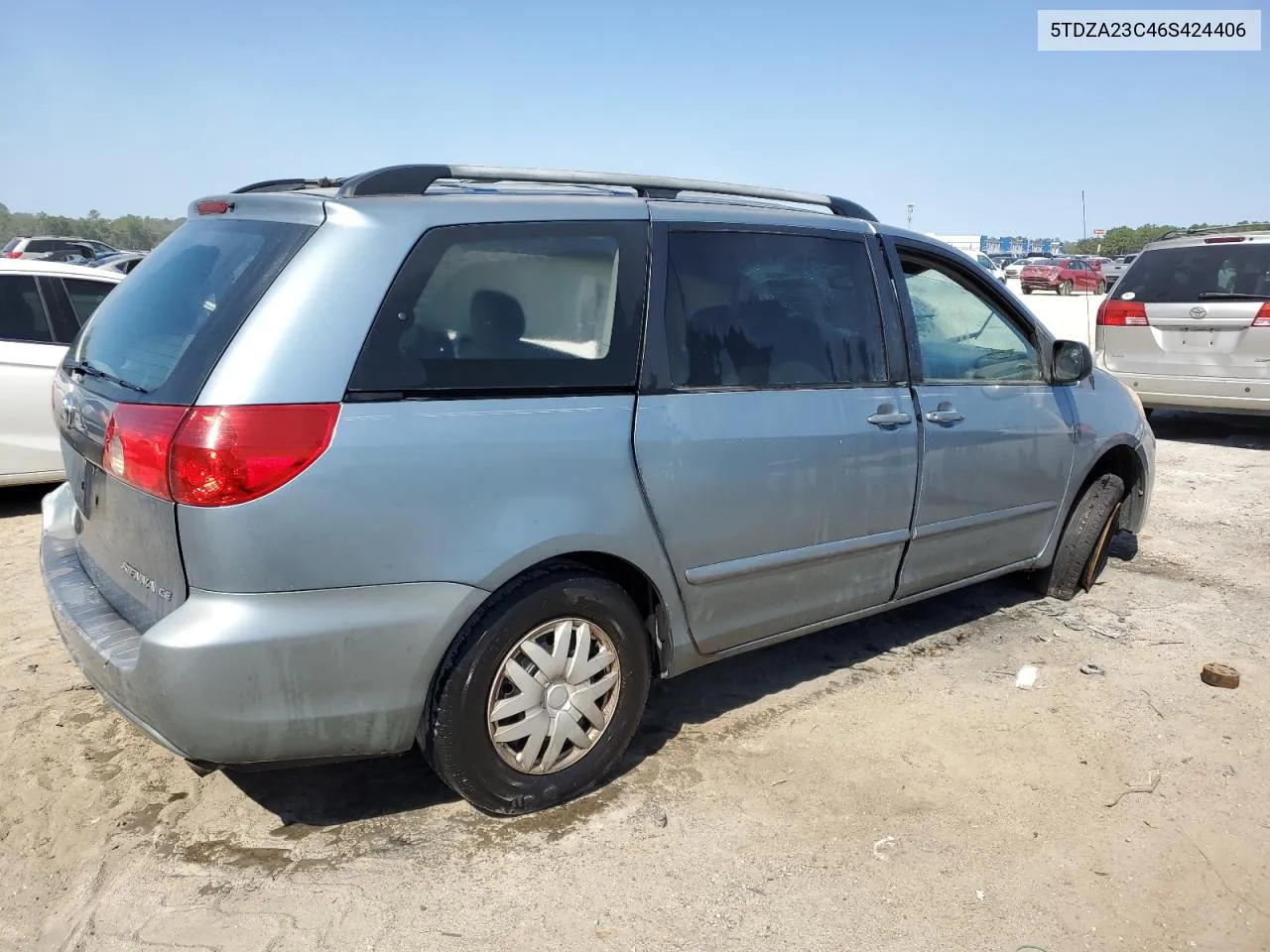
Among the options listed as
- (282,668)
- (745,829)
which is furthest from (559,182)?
(745,829)

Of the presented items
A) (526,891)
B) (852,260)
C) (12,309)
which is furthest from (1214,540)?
(12,309)

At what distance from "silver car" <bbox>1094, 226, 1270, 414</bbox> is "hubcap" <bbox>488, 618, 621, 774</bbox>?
731 centimetres

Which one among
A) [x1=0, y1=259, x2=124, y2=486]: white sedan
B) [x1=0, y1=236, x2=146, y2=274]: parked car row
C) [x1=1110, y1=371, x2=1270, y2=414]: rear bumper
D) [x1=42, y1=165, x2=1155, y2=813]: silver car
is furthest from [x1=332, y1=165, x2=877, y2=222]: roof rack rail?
[x1=0, y1=236, x2=146, y2=274]: parked car row

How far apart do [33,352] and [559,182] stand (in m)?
4.54

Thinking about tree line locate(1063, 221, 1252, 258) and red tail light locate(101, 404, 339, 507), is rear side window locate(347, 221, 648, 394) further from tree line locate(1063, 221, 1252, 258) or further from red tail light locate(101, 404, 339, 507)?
tree line locate(1063, 221, 1252, 258)

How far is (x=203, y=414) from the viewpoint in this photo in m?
2.41

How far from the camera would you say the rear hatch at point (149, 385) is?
8.20 feet

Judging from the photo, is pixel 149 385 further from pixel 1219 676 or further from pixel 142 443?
pixel 1219 676

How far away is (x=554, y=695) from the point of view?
2949 millimetres

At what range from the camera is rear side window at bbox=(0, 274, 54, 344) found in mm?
6223

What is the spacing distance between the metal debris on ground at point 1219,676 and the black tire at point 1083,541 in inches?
33.6

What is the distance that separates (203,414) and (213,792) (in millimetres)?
1333

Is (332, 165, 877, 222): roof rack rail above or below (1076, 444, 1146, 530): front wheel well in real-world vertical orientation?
above

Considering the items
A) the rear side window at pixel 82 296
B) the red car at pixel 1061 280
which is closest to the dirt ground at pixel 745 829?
the rear side window at pixel 82 296
